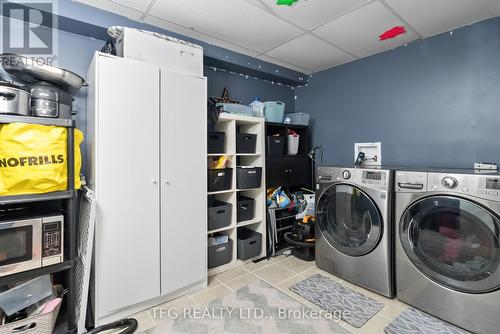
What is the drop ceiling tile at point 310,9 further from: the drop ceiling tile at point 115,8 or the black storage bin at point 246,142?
the black storage bin at point 246,142

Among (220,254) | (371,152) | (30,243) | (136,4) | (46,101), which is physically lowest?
(220,254)

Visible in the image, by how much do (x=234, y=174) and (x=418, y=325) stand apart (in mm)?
1823

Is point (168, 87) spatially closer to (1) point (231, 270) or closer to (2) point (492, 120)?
(1) point (231, 270)

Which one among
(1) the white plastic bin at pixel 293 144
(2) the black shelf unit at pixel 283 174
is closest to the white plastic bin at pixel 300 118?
(2) the black shelf unit at pixel 283 174

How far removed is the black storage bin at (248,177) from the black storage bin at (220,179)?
8cm

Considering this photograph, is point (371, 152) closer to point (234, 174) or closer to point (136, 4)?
point (234, 174)

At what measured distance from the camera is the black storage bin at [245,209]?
2576 millimetres

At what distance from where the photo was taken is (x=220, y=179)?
2.34 m

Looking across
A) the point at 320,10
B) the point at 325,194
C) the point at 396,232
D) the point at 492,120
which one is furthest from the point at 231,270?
the point at 492,120

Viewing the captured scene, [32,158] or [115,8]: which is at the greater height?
[115,8]

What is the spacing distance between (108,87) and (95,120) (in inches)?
9.4

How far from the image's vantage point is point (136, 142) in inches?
68.0

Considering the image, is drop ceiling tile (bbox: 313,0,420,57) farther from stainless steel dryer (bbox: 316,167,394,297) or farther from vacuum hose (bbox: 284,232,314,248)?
vacuum hose (bbox: 284,232,314,248)

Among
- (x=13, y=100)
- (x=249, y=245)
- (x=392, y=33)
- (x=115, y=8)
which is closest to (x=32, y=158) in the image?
(x=13, y=100)
